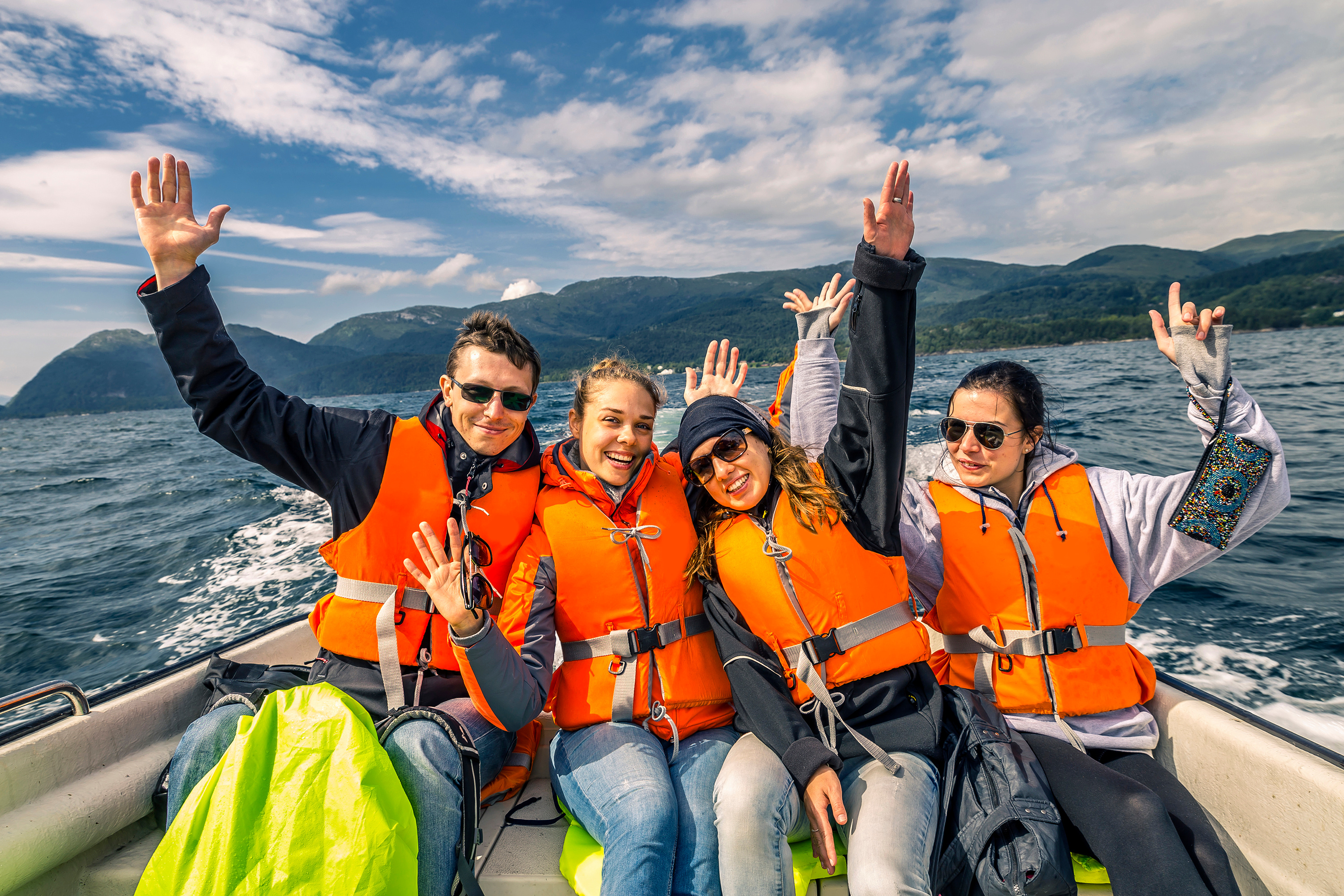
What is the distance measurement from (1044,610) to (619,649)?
152cm

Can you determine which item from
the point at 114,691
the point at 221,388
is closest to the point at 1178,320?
the point at 221,388

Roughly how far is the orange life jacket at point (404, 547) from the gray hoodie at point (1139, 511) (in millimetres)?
1539

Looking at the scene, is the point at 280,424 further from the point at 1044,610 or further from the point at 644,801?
the point at 1044,610

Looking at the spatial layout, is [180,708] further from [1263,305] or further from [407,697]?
[1263,305]

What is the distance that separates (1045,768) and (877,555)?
0.81 m

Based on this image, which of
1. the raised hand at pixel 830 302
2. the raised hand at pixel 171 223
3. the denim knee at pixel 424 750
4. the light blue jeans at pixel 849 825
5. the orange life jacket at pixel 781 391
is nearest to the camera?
the light blue jeans at pixel 849 825

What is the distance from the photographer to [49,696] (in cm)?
222

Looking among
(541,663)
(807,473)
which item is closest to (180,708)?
(541,663)

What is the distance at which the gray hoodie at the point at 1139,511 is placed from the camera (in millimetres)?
2002

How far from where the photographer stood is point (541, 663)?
2082mm

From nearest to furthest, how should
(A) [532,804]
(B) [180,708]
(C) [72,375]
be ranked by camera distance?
(A) [532,804] < (B) [180,708] < (C) [72,375]

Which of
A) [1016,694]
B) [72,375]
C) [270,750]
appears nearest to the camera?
[270,750]

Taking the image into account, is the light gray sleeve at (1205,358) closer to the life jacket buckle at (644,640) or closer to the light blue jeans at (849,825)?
the light blue jeans at (849,825)

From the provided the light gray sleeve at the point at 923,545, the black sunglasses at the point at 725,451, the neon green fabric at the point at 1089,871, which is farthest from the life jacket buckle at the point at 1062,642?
the black sunglasses at the point at 725,451
